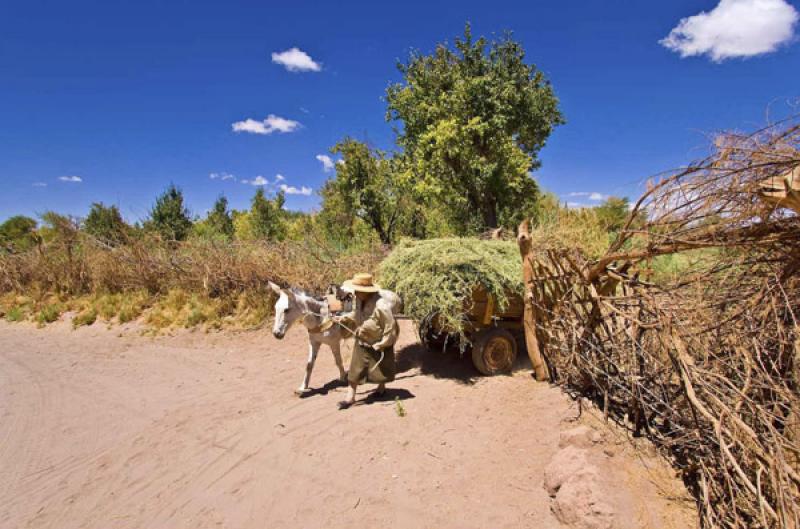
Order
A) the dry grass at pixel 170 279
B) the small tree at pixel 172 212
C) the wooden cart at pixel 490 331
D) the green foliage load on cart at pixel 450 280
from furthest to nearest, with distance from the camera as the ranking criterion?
the small tree at pixel 172 212 < the dry grass at pixel 170 279 < the wooden cart at pixel 490 331 < the green foliage load on cart at pixel 450 280

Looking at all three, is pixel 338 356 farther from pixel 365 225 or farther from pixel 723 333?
pixel 365 225

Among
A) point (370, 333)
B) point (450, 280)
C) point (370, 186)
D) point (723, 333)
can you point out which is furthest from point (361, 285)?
point (370, 186)

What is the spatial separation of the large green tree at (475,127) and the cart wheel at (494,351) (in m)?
8.37

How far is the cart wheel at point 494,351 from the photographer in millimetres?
5840

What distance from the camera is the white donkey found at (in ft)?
16.0

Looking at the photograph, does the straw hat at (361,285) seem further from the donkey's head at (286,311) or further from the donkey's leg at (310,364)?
the donkey's leg at (310,364)

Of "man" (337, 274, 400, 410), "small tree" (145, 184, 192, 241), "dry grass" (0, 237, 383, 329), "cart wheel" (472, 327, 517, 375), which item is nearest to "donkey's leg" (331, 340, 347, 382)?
"man" (337, 274, 400, 410)

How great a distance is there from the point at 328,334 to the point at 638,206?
3.82 metres

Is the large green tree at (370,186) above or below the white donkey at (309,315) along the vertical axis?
above

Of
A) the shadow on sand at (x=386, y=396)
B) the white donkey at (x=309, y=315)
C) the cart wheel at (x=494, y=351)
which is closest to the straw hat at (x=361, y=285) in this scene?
A: the white donkey at (x=309, y=315)

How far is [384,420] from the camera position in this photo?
4.80 meters

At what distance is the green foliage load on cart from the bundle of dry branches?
Result: 40.0 inches

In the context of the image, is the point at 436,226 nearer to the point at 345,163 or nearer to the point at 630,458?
the point at 345,163

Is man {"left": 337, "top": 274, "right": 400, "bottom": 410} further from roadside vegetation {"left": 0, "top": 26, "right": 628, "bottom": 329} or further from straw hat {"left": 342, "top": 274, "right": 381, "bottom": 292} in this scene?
roadside vegetation {"left": 0, "top": 26, "right": 628, "bottom": 329}
